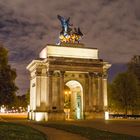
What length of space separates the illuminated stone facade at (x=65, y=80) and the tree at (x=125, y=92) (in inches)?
503

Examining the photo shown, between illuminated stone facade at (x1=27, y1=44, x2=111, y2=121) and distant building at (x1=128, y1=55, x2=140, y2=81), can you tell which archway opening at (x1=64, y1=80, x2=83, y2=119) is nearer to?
illuminated stone facade at (x1=27, y1=44, x2=111, y2=121)

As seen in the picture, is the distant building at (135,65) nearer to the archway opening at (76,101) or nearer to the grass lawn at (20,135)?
the archway opening at (76,101)

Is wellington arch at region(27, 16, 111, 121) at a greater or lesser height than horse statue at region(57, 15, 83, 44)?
lesser

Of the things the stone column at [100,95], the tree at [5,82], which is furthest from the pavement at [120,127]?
the stone column at [100,95]

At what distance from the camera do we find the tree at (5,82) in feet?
140

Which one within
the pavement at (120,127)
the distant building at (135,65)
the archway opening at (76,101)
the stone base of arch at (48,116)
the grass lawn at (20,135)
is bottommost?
the pavement at (120,127)

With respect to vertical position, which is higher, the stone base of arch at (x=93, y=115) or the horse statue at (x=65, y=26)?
the horse statue at (x=65, y=26)

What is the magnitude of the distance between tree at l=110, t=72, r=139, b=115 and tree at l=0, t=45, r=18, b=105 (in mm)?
34377

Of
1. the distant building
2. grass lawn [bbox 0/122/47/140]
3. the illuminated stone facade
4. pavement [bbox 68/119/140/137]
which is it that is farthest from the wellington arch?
grass lawn [bbox 0/122/47/140]

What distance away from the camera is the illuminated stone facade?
5747 cm

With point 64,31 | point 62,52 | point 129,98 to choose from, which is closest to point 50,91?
point 62,52

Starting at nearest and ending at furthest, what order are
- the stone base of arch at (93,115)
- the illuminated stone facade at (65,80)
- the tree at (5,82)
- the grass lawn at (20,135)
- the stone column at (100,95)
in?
the grass lawn at (20,135)
the tree at (5,82)
the illuminated stone facade at (65,80)
the stone base of arch at (93,115)
the stone column at (100,95)

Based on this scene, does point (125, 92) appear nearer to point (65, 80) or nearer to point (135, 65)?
point (135, 65)

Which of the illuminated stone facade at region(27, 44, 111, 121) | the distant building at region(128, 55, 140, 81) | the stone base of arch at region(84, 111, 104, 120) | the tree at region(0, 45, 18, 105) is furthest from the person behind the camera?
the distant building at region(128, 55, 140, 81)
